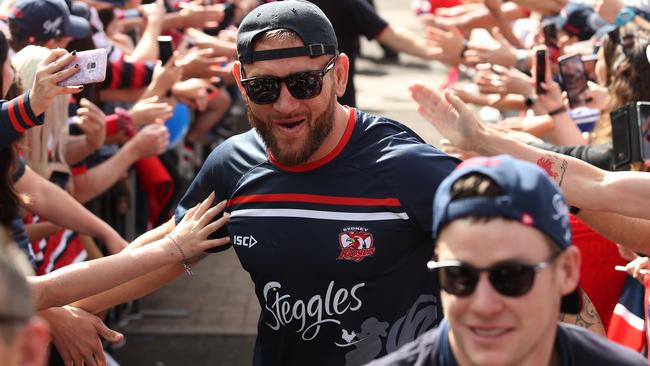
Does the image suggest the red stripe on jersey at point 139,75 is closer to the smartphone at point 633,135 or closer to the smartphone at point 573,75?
the smartphone at point 573,75

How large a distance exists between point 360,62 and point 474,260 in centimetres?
1516

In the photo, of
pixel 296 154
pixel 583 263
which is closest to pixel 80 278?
pixel 296 154

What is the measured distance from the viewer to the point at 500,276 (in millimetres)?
2564

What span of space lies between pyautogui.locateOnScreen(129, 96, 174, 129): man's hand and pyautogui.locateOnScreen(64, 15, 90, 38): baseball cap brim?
0.55 metres

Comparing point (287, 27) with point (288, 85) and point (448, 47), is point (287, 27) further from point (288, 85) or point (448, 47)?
point (448, 47)

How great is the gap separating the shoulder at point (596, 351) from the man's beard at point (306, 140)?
1.20 meters

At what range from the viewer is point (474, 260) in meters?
2.58

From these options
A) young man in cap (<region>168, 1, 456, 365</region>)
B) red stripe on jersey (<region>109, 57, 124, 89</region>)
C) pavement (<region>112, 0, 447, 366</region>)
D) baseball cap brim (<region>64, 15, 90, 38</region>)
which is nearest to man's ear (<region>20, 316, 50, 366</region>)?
young man in cap (<region>168, 1, 456, 365</region>)

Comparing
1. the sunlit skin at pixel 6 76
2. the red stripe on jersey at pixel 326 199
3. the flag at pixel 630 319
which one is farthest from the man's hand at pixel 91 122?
the flag at pixel 630 319

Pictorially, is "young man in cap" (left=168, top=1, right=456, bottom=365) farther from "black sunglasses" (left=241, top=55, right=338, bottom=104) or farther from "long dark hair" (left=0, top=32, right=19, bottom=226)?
"long dark hair" (left=0, top=32, right=19, bottom=226)

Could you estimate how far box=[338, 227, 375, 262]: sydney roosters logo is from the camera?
3.61 metres

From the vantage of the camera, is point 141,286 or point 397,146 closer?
point 397,146

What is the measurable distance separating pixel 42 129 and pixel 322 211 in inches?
97.3

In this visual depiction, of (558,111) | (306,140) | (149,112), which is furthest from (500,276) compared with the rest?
(149,112)
